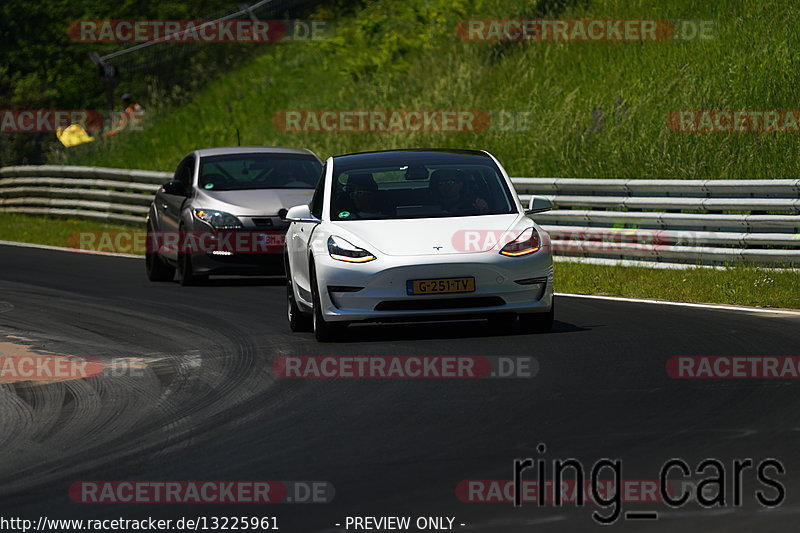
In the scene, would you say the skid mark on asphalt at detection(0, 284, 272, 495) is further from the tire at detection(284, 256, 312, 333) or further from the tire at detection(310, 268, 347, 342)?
the tire at detection(310, 268, 347, 342)

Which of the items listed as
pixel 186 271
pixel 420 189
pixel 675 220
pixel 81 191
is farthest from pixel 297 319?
pixel 81 191

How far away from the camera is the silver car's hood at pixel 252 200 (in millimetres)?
18516

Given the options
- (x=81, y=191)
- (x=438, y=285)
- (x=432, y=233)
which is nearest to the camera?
(x=438, y=285)

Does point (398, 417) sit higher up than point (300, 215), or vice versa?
point (300, 215)

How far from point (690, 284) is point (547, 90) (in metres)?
11.4

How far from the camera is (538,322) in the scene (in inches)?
490

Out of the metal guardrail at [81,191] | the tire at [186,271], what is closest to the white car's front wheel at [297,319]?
the tire at [186,271]

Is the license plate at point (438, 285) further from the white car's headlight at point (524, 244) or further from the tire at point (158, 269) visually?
the tire at point (158, 269)

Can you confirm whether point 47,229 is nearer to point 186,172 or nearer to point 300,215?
point 186,172

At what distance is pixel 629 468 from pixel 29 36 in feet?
133

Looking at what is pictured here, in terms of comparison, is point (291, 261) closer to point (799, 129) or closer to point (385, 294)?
point (385, 294)

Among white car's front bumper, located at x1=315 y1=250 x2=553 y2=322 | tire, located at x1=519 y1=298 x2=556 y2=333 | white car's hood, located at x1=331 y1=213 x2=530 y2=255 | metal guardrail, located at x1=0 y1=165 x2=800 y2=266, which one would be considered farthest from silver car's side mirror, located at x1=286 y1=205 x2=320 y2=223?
metal guardrail, located at x1=0 y1=165 x2=800 y2=266

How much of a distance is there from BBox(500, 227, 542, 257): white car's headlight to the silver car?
19.4 feet

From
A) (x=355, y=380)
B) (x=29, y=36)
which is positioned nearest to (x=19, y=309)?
(x=355, y=380)
